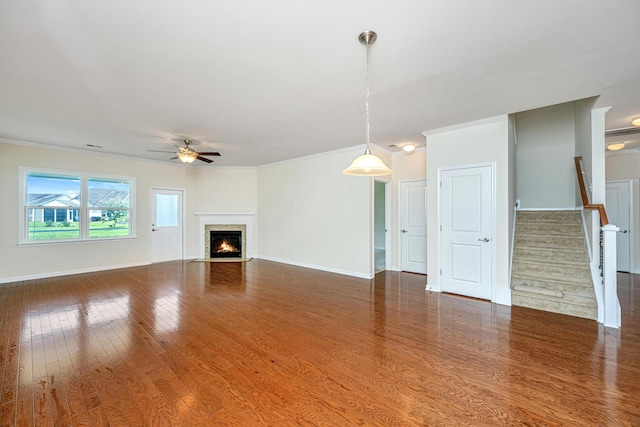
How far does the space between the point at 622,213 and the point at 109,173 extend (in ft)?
38.7

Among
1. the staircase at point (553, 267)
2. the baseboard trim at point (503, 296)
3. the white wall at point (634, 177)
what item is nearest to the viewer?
the staircase at point (553, 267)

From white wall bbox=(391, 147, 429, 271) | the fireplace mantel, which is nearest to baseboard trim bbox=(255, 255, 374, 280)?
the fireplace mantel

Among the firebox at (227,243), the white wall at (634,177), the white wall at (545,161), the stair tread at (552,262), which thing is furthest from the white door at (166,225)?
the white wall at (634,177)

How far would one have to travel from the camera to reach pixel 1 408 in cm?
182

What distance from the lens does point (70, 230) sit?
5742 mm

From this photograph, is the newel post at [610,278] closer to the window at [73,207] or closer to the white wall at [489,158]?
the white wall at [489,158]

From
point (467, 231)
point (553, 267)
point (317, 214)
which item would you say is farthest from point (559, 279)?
point (317, 214)

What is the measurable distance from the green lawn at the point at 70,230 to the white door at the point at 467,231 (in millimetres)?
7354

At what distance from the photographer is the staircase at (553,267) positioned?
356cm

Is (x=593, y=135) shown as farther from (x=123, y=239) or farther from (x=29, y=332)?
(x=123, y=239)

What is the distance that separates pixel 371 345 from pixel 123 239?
6.60m

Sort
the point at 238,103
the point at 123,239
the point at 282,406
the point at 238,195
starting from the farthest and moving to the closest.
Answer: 1. the point at 238,195
2. the point at 123,239
3. the point at 238,103
4. the point at 282,406

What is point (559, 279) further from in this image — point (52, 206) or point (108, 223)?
point (52, 206)

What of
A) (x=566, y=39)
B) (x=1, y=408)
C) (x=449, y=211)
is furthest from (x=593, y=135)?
(x=1, y=408)
